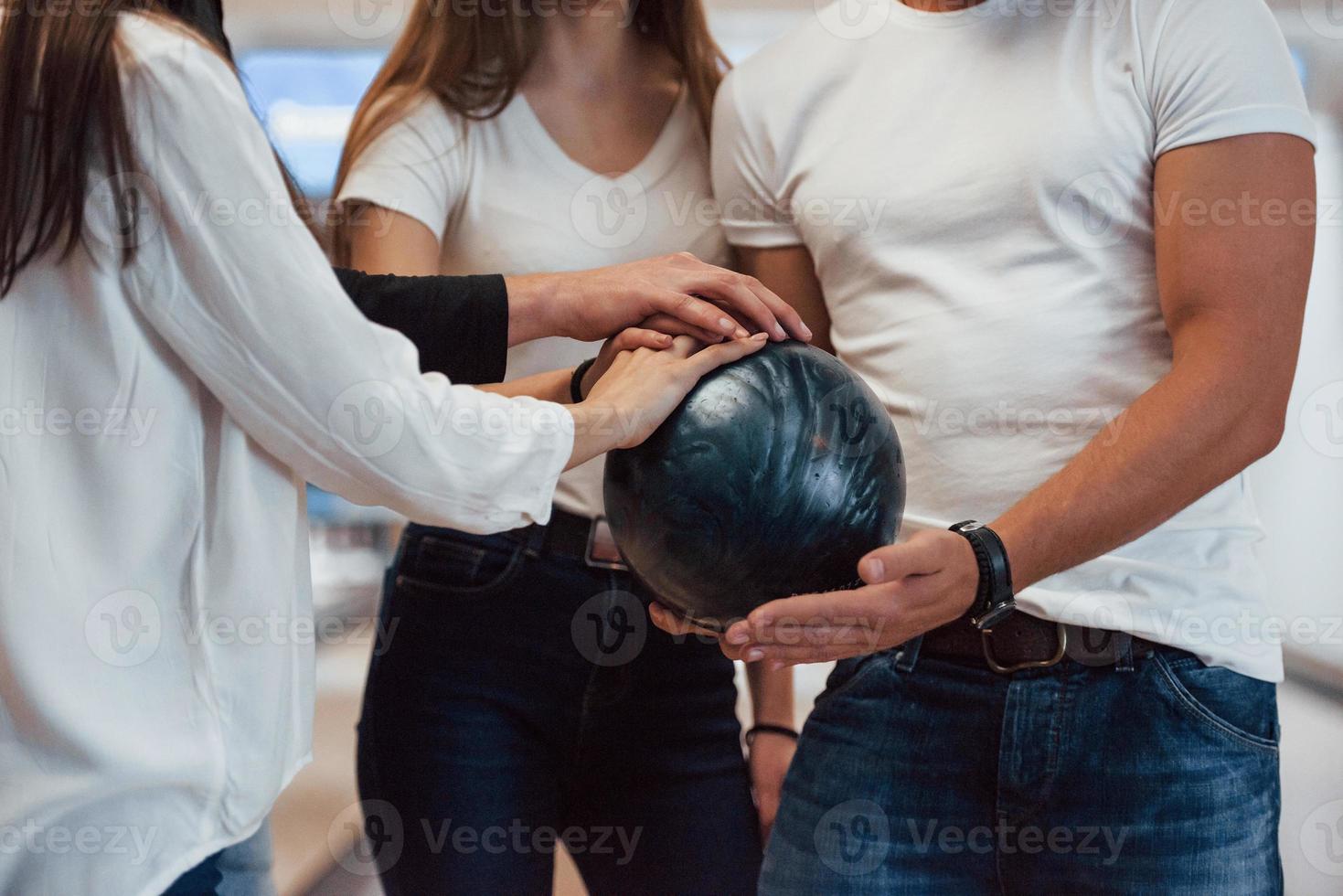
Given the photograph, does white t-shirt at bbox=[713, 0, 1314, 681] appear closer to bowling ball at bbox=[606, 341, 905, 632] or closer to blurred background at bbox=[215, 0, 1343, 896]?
bowling ball at bbox=[606, 341, 905, 632]

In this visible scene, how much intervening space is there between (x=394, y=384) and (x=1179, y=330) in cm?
85

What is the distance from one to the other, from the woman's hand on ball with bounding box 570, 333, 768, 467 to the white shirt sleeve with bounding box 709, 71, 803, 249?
0.37 m

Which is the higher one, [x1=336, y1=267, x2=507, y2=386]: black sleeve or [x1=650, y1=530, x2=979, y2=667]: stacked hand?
[x1=336, y1=267, x2=507, y2=386]: black sleeve

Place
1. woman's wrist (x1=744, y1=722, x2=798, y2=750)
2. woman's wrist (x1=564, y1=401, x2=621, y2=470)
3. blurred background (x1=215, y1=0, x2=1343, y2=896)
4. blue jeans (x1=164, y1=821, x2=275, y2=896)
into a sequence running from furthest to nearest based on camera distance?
blurred background (x1=215, y1=0, x2=1343, y2=896) → woman's wrist (x1=744, y1=722, x2=798, y2=750) → woman's wrist (x1=564, y1=401, x2=621, y2=470) → blue jeans (x1=164, y1=821, x2=275, y2=896)

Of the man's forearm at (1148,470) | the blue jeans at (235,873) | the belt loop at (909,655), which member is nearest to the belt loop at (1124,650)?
the man's forearm at (1148,470)

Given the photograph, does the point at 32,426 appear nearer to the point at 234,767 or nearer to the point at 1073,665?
the point at 234,767

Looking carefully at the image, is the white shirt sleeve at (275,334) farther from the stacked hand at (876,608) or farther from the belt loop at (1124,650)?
the belt loop at (1124,650)

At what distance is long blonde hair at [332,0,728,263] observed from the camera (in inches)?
66.4

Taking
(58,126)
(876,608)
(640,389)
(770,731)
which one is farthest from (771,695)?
(58,126)

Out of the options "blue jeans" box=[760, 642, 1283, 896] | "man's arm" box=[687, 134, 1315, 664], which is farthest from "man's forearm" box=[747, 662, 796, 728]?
"man's arm" box=[687, 134, 1315, 664]

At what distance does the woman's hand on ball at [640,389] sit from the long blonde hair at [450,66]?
1.74ft

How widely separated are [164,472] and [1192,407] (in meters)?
1.03

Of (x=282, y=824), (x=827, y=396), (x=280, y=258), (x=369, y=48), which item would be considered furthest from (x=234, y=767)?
A: (x=369, y=48)

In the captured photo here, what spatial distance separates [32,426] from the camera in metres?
0.98
